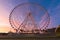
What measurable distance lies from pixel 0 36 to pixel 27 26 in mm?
2899

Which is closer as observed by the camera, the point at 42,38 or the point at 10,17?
the point at 42,38

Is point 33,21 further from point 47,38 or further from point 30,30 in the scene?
point 47,38

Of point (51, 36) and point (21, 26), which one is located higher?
point (21, 26)

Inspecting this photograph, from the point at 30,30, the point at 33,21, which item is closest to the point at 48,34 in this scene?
the point at 30,30

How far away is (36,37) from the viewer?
1214 centimetres

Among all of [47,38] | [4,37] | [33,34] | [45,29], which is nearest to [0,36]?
[4,37]

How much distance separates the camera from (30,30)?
1405 cm

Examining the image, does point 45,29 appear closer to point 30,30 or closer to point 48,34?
point 30,30

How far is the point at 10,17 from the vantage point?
1506cm

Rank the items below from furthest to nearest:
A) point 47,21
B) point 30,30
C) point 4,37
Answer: point 47,21 → point 30,30 → point 4,37

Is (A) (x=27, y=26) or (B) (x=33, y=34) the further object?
(A) (x=27, y=26)

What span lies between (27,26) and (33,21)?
0.75 meters

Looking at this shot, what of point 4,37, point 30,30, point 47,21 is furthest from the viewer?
point 47,21

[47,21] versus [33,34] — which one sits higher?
[47,21]
